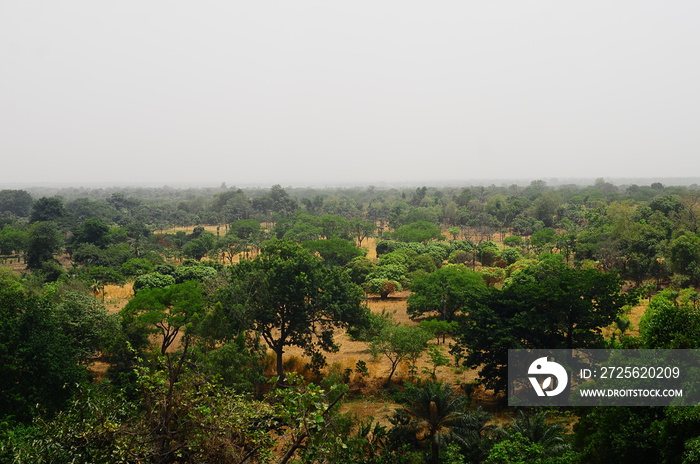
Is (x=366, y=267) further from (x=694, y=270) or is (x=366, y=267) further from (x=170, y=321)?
(x=694, y=270)

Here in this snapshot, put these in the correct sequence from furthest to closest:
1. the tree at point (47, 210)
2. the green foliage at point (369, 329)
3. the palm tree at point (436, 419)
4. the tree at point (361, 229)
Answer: the tree at point (361, 229), the tree at point (47, 210), the green foliage at point (369, 329), the palm tree at point (436, 419)

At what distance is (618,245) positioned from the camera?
3856cm

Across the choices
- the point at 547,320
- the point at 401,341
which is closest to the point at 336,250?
the point at 401,341

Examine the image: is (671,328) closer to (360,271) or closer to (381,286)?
(381,286)

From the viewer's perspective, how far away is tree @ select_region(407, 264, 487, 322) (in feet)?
91.8

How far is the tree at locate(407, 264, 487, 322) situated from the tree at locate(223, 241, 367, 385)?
888 cm

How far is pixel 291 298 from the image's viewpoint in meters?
19.3

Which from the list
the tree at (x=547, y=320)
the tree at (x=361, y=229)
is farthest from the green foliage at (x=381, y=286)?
the tree at (x=361, y=229)

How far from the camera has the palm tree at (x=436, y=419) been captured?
13039mm

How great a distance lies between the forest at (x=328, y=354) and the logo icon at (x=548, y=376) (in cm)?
69

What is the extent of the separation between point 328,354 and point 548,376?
12.3 metres

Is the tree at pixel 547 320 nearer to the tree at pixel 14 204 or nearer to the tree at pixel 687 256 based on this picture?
the tree at pixel 687 256

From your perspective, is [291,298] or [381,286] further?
[381,286]

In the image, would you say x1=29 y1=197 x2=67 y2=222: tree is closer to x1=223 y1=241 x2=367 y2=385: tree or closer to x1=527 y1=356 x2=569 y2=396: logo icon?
x1=223 y1=241 x2=367 y2=385: tree
